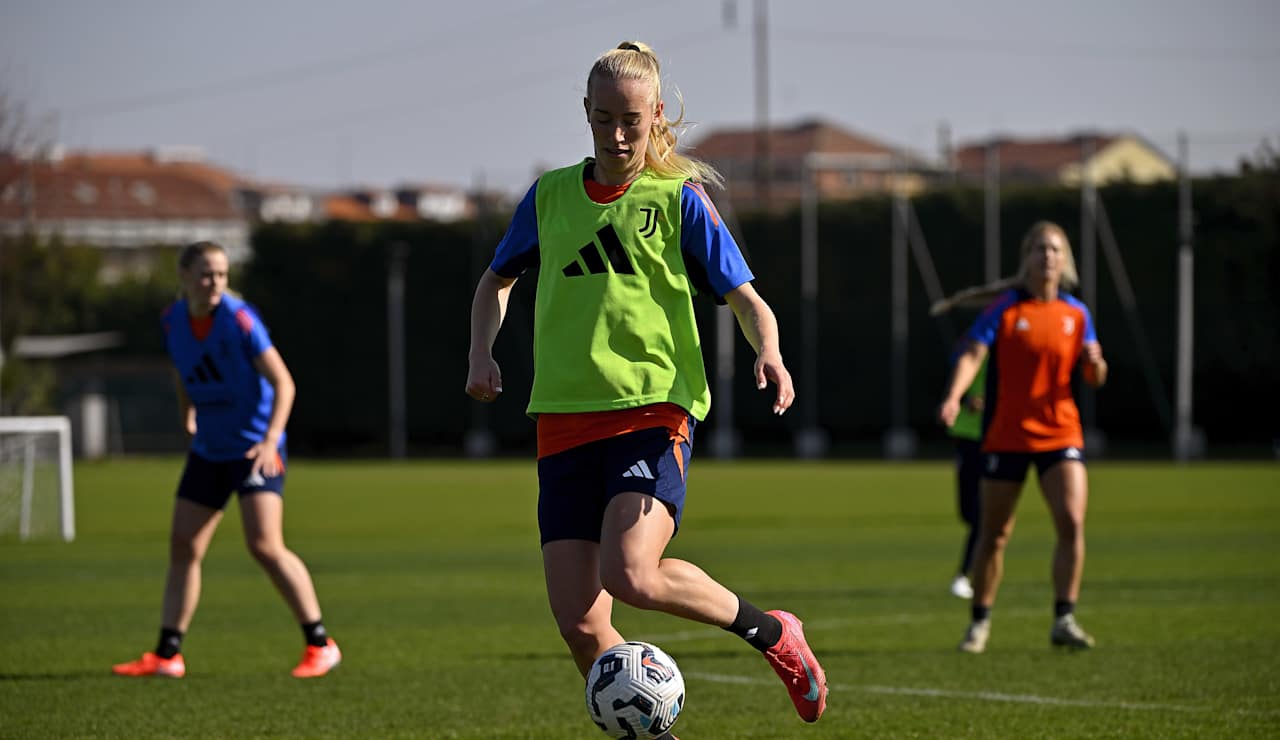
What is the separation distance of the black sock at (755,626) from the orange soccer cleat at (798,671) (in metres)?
0.04

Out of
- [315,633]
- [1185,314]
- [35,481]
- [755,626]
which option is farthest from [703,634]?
[1185,314]

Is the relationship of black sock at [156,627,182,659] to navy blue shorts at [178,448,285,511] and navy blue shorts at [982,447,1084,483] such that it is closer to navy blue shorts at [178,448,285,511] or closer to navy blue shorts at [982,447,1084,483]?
navy blue shorts at [178,448,285,511]

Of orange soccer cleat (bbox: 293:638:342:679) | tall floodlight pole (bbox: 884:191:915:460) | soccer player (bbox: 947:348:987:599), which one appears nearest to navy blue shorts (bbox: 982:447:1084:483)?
orange soccer cleat (bbox: 293:638:342:679)

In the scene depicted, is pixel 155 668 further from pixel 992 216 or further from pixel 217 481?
pixel 992 216

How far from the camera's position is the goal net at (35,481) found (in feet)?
69.8

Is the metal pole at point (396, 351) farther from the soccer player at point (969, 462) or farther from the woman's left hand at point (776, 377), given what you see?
the woman's left hand at point (776, 377)

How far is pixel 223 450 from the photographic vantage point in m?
9.40

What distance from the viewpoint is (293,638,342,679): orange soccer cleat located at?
9.40 meters

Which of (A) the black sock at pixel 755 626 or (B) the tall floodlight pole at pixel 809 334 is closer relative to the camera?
(A) the black sock at pixel 755 626

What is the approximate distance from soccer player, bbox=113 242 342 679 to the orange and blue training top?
384 centimetres

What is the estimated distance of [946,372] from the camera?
4578 cm

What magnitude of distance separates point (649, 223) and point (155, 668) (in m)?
4.84

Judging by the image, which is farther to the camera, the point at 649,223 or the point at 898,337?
the point at 898,337

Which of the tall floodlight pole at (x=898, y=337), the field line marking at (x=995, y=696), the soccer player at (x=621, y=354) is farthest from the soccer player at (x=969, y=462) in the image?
the tall floodlight pole at (x=898, y=337)
